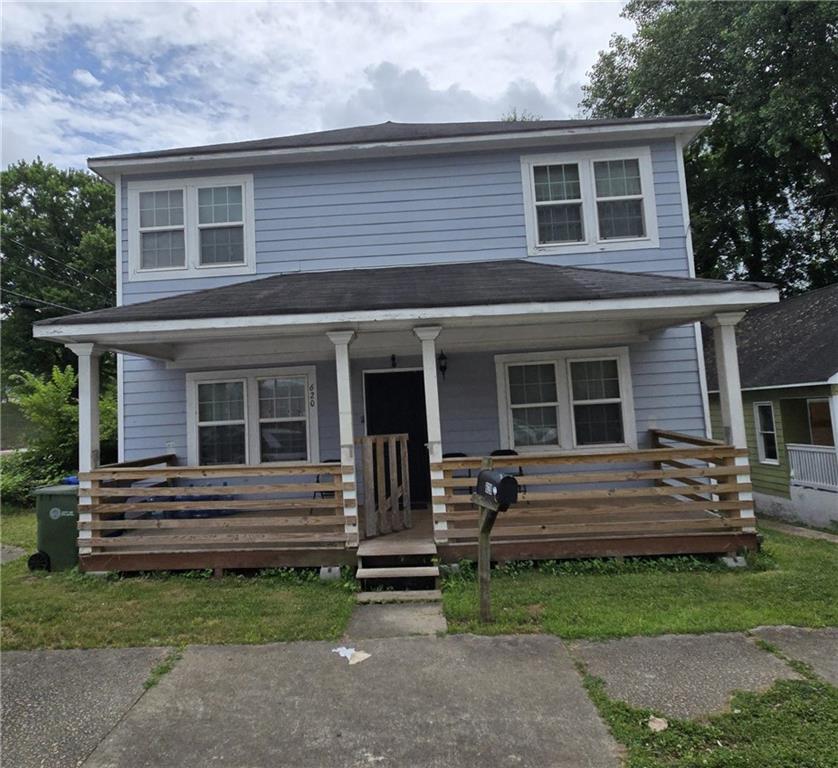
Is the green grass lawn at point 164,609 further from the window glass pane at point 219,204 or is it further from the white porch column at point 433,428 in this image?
the window glass pane at point 219,204

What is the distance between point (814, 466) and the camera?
32.8ft

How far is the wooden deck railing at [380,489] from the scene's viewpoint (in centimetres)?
564

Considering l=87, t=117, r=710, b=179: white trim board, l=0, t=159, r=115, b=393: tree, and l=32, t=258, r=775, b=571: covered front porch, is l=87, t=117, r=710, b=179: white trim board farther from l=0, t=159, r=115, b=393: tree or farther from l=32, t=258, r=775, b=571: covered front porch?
l=0, t=159, r=115, b=393: tree

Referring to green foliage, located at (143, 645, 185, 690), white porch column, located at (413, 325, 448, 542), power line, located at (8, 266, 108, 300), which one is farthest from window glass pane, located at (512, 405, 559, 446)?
power line, located at (8, 266, 108, 300)

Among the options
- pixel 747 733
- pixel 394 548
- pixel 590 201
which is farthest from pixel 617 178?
pixel 747 733

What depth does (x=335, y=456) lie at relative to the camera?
286 inches

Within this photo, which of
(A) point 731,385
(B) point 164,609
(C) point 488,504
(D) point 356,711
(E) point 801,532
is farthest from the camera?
(E) point 801,532

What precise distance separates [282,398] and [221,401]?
36.3 inches

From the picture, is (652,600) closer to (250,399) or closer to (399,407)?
(399,407)

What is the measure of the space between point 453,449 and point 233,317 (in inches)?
142

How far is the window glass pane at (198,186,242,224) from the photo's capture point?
766 centimetres

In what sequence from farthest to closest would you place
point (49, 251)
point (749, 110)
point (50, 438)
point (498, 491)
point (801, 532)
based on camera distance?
point (49, 251) < point (749, 110) < point (50, 438) < point (801, 532) < point (498, 491)

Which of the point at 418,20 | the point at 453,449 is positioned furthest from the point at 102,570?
the point at 418,20

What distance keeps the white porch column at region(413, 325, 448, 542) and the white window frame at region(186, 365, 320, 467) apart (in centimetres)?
248
